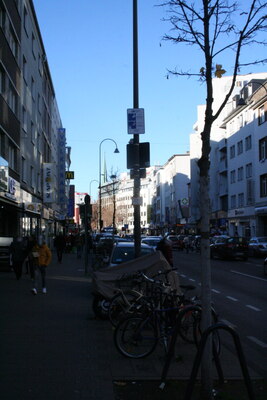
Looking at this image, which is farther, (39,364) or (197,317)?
(197,317)

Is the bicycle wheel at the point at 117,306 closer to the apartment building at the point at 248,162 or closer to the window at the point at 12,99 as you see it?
the window at the point at 12,99

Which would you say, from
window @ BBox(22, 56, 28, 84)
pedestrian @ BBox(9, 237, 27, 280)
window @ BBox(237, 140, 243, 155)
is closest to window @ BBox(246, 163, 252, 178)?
window @ BBox(237, 140, 243, 155)

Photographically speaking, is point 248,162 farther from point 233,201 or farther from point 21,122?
point 21,122

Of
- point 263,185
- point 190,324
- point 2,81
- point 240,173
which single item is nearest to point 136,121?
point 190,324

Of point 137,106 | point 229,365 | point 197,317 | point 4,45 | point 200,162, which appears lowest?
point 229,365

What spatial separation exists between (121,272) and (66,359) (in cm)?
307

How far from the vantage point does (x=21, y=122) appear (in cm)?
Result: 2972

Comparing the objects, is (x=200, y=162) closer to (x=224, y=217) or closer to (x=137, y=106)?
(x=137, y=106)

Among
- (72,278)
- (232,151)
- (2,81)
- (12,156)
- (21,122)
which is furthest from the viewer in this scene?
(232,151)

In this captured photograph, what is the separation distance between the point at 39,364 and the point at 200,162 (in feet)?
11.1

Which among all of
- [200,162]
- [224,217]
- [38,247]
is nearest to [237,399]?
[200,162]

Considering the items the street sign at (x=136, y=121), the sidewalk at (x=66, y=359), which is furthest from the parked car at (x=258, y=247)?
the sidewalk at (x=66, y=359)

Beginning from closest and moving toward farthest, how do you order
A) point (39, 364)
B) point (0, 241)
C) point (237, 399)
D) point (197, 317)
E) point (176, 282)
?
1. point (237, 399)
2. point (39, 364)
3. point (197, 317)
4. point (176, 282)
5. point (0, 241)

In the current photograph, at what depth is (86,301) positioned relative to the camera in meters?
12.6
